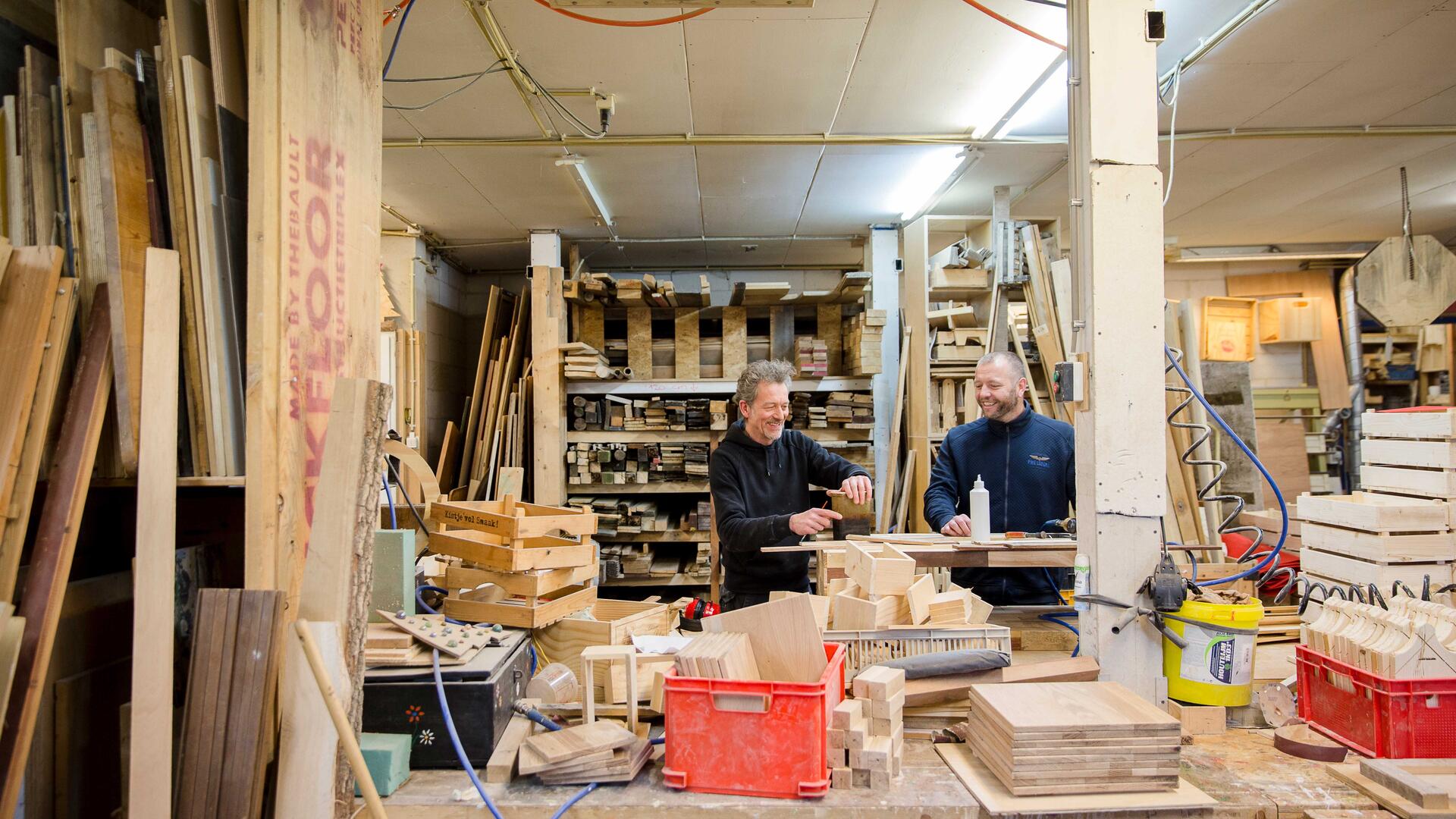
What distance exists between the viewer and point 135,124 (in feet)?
5.76

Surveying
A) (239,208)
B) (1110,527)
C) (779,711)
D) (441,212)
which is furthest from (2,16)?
(441,212)

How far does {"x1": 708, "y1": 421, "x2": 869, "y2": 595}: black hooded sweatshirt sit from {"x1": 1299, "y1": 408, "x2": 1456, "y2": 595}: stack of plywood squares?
1.92 metres

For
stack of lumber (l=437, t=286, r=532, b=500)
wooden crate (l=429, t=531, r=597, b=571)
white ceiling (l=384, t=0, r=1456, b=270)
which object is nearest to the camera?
wooden crate (l=429, t=531, r=597, b=571)

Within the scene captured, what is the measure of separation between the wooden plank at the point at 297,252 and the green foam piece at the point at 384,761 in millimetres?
419

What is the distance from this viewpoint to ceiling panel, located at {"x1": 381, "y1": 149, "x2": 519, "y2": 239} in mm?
4863

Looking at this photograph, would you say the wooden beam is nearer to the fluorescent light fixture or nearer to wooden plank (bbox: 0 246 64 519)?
the fluorescent light fixture

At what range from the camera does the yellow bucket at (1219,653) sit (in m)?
1.92

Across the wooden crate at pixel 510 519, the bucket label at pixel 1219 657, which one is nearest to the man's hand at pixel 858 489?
the wooden crate at pixel 510 519

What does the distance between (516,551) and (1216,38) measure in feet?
12.7

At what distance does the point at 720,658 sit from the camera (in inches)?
63.1

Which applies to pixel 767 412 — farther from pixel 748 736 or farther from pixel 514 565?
pixel 748 736

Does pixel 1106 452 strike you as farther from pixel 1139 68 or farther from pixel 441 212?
pixel 441 212

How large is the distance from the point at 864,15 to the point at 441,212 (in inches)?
158

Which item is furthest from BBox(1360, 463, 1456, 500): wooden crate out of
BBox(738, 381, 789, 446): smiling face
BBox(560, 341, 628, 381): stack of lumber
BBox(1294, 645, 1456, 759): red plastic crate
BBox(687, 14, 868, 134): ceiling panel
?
BBox(560, 341, 628, 381): stack of lumber
